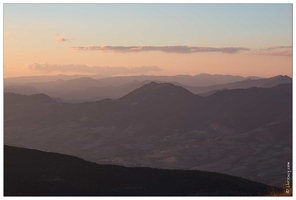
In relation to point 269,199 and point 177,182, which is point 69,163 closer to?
point 177,182

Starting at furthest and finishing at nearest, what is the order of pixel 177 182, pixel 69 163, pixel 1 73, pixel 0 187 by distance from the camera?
pixel 69 163, pixel 177 182, pixel 1 73, pixel 0 187

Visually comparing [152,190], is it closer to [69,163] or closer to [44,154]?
[69,163]

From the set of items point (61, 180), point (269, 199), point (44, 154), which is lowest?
point (269, 199)

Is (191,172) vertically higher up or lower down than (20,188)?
higher up

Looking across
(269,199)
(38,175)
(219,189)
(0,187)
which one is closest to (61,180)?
(38,175)

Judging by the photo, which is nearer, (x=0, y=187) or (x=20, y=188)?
(x=0, y=187)

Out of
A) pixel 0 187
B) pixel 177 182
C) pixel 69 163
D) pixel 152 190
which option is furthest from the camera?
pixel 69 163

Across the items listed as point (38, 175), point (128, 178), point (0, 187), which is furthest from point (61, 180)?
point (0, 187)
